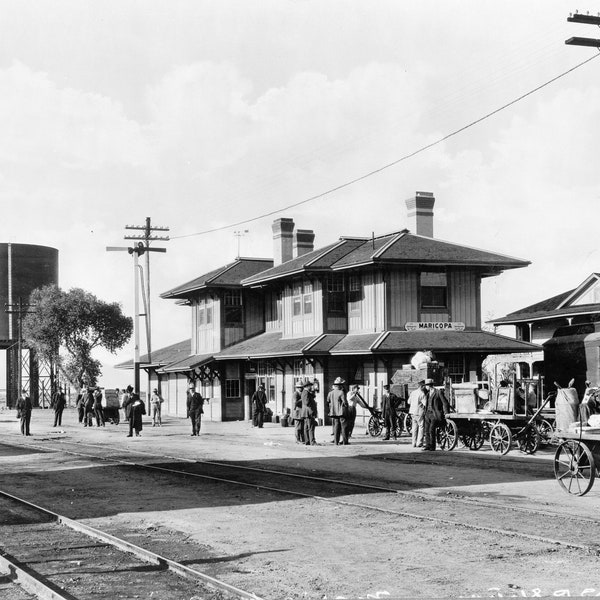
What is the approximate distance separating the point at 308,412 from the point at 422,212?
15596 millimetres

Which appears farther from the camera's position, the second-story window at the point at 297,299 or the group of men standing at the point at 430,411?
the second-story window at the point at 297,299

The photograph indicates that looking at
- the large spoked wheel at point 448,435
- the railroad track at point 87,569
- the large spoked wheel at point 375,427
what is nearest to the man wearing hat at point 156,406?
the large spoked wheel at point 375,427

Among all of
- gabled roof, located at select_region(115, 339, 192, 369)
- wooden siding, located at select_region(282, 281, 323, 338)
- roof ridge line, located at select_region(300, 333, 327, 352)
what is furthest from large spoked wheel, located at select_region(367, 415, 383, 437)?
gabled roof, located at select_region(115, 339, 192, 369)

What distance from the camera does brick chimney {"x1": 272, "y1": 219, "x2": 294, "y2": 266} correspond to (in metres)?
42.5

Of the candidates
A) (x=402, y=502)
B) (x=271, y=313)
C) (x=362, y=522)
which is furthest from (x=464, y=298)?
(x=362, y=522)

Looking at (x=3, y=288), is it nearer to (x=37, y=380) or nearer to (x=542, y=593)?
(x=37, y=380)

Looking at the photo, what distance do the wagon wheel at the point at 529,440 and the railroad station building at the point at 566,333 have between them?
9.06ft

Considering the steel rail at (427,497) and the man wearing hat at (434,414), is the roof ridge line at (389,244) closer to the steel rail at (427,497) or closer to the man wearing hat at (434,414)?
the man wearing hat at (434,414)

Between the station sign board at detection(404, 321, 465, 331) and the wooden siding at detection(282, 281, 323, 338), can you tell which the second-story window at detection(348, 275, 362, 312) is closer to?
the wooden siding at detection(282, 281, 323, 338)

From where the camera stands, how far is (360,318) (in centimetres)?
3525

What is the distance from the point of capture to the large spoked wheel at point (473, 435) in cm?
2270

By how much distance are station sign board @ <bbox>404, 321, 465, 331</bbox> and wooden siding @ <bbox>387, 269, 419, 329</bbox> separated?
0.65 feet

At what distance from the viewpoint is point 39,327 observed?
63781mm

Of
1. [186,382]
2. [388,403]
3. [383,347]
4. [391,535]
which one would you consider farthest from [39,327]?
[391,535]
